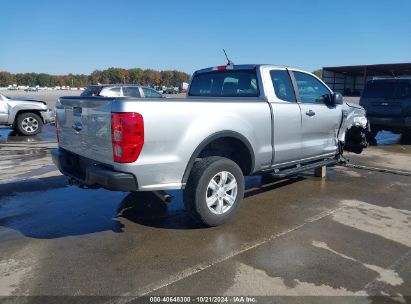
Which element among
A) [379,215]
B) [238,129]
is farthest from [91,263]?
[379,215]

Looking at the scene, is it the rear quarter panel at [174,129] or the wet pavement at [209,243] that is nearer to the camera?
the wet pavement at [209,243]

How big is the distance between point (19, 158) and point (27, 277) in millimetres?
6085

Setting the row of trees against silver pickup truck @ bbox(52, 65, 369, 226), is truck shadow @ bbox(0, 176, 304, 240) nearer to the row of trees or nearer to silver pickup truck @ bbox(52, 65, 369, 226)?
silver pickup truck @ bbox(52, 65, 369, 226)

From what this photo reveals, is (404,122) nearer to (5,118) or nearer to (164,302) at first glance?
(164,302)

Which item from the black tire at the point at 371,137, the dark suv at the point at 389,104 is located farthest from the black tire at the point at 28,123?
the black tire at the point at 371,137

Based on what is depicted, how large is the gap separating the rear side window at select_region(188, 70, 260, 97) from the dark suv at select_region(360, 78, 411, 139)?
7.02m

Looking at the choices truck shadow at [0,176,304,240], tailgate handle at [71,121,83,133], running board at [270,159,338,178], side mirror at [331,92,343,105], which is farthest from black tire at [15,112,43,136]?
side mirror at [331,92,343,105]

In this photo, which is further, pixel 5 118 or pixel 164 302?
pixel 5 118

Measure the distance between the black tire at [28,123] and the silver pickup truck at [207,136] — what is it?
826 cm

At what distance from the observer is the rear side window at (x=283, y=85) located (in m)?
5.11

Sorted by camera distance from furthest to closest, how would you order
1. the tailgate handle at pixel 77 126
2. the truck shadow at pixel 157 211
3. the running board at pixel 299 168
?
the running board at pixel 299 168
the truck shadow at pixel 157 211
the tailgate handle at pixel 77 126

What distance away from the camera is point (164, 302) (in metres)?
2.86

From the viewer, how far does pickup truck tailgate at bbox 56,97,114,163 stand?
12.0ft

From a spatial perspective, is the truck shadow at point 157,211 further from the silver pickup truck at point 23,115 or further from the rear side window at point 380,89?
the silver pickup truck at point 23,115
